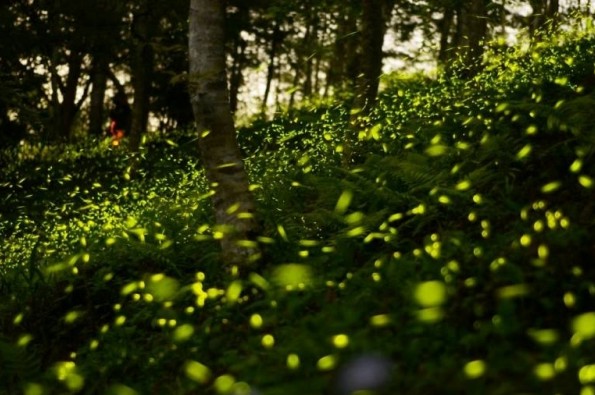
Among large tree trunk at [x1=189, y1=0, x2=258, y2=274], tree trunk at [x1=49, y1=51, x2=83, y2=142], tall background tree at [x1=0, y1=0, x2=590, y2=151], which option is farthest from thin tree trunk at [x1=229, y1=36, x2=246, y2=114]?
large tree trunk at [x1=189, y1=0, x2=258, y2=274]

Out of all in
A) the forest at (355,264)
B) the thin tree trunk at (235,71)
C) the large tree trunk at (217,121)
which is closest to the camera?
the forest at (355,264)

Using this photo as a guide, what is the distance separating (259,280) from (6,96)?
8.79 metres

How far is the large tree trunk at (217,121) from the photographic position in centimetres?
532

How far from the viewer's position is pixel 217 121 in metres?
5.38

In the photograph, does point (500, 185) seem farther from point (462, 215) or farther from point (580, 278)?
point (580, 278)

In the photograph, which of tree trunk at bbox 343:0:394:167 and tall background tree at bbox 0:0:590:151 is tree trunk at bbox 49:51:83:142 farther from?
tree trunk at bbox 343:0:394:167

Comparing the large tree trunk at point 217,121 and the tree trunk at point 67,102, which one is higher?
the large tree trunk at point 217,121

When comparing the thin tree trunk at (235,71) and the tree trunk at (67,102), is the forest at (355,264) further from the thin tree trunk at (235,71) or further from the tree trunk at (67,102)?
the thin tree trunk at (235,71)

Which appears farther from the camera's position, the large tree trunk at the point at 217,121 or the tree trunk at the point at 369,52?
the tree trunk at the point at 369,52

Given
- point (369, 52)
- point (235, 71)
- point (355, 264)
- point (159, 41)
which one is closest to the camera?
point (355, 264)

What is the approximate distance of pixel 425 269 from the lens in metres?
4.02

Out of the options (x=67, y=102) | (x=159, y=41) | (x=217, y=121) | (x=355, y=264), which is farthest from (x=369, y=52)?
(x=67, y=102)

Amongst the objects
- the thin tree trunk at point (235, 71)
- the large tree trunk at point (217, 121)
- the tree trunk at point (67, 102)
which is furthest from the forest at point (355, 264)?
the thin tree trunk at point (235, 71)

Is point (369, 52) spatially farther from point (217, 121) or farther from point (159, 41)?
point (159, 41)
